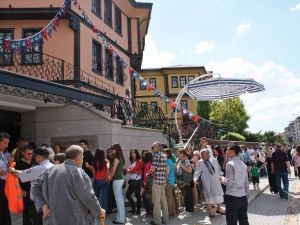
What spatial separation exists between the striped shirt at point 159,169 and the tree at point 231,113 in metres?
44.1

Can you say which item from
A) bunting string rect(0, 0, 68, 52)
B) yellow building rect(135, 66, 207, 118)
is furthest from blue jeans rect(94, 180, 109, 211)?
yellow building rect(135, 66, 207, 118)

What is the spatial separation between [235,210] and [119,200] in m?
3.57

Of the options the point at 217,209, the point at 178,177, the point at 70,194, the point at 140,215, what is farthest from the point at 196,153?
the point at 70,194

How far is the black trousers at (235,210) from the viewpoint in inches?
264

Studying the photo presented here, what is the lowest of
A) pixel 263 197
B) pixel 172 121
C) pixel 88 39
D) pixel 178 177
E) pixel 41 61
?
pixel 263 197

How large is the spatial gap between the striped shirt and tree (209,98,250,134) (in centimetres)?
4411

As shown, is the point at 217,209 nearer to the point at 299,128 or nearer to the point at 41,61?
the point at 41,61

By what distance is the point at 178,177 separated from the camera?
10.9 m

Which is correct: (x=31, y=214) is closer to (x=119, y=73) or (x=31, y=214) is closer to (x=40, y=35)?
(x=40, y=35)

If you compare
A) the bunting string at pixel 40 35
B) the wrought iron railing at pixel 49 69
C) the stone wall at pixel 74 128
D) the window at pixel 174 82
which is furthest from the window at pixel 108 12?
the window at pixel 174 82

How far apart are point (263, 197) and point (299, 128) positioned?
7524 inches

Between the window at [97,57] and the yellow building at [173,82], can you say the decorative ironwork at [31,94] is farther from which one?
the yellow building at [173,82]

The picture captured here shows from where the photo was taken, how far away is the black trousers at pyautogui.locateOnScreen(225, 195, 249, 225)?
670 centimetres

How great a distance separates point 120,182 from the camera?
959 cm
